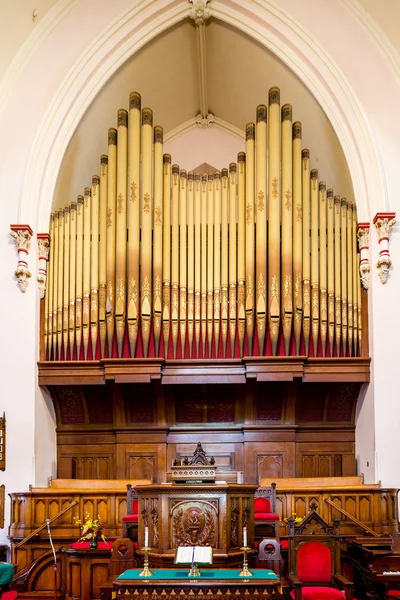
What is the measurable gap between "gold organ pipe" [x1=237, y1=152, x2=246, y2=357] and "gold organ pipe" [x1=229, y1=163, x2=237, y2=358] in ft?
0.22

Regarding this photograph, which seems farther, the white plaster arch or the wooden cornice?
the white plaster arch

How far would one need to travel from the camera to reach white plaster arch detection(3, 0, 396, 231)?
14188 millimetres

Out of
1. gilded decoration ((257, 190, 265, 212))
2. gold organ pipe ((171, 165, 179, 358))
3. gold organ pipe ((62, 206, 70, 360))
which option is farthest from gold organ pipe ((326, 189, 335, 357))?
gold organ pipe ((62, 206, 70, 360))

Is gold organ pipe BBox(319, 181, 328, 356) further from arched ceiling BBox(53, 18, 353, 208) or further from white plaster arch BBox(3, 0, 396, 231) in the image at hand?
arched ceiling BBox(53, 18, 353, 208)

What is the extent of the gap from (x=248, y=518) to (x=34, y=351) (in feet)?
17.0

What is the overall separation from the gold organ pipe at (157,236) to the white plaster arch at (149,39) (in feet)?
4.87

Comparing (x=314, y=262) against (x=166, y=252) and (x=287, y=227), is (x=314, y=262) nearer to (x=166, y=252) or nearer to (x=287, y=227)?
(x=287, y=227)

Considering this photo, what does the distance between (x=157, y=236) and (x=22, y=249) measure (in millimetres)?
2130

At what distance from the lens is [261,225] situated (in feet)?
45.7

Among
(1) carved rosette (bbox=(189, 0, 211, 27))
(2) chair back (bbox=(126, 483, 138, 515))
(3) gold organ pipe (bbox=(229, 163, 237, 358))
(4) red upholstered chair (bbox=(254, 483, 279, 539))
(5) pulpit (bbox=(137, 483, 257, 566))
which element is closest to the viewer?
(5) pulpit (bbox=(137, 483, 257, 566))

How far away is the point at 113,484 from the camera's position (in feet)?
44.8

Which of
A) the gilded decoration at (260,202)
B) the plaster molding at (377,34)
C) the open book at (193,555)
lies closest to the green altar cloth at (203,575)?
the open book at (193,555)

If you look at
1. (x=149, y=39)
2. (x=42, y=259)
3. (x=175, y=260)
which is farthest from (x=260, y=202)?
(x=42, y=259)

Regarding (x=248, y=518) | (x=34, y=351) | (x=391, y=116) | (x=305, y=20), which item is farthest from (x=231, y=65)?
(x=248, y=518)
